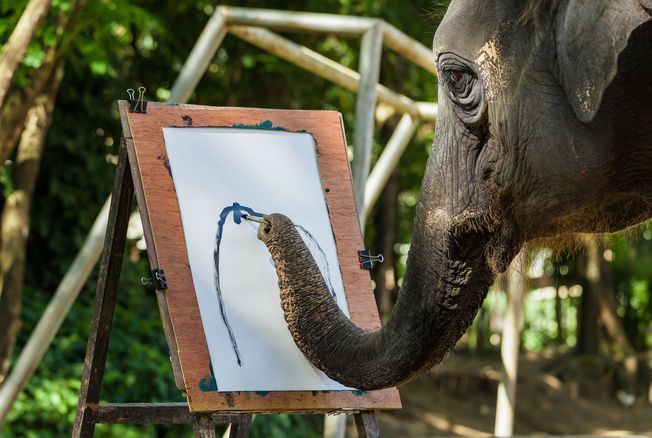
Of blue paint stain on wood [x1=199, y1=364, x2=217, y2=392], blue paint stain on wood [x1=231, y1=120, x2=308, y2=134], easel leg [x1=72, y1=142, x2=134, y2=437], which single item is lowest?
blue paint stain on wood [x1=199, y1=364, x2=217, y2=392]

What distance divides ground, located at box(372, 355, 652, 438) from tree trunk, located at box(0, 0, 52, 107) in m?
8.06

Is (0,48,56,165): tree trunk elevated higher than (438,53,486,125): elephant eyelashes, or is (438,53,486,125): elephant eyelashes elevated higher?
(0,48,56,165): tree trunk

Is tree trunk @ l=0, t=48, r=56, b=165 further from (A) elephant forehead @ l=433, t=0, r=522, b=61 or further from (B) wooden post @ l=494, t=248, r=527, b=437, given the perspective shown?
(A) elephant forehead @ l=433, t=0, r=522, b=61

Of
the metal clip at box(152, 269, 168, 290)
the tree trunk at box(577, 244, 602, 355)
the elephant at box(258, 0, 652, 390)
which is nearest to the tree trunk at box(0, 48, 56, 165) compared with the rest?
the metal clip at box(152, 269, 168, 290)

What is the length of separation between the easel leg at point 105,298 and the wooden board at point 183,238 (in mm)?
90

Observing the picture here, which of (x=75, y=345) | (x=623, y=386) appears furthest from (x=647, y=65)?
(x=623, y=386)

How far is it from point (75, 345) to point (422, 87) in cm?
607

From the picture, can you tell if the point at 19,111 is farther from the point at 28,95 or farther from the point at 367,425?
the point at 367,425

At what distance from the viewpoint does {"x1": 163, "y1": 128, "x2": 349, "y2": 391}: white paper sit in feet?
10.7

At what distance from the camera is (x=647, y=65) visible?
2.16m

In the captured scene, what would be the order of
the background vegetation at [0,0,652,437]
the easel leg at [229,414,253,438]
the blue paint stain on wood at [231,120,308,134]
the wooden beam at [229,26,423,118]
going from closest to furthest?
the blue paint stain on wood at [231,120,308,134]
the easel leg at [229,414,253,438]
the wooden beam at [229,26,423,118]
the background vegetation at [0,0,652,437]

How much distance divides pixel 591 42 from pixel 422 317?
716 millimetres

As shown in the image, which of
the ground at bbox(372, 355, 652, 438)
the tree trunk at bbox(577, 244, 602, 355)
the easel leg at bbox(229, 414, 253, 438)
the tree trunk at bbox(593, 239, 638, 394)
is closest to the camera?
the easel leg at bbox(229, 414, 253, 438)

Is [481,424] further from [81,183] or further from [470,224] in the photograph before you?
[470,224]
